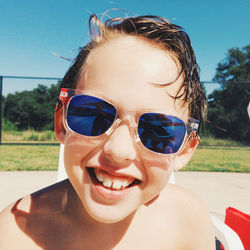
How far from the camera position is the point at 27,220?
1000mm

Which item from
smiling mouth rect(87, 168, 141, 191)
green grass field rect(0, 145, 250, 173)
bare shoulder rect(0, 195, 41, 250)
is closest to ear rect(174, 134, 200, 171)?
smiling mouth rect(87, 168, 141, 191)

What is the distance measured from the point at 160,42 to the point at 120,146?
474 mm

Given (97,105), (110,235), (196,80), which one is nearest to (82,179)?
(97,105)

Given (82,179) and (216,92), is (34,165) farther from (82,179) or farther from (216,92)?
(216,92)

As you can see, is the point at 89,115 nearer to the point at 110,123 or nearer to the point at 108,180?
the point at 110,123

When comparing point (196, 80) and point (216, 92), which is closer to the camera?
point (196, 80)

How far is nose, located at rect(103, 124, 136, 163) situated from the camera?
2.59 feet

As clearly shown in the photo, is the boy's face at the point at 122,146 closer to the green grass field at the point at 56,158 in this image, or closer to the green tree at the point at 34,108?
the green grass field at the point at 56,158

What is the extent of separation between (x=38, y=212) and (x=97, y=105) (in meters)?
0.53

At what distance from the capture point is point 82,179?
838 mm

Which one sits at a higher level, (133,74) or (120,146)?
(133,74)

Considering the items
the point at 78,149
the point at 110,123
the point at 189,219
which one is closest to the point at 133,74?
the point at 110,123

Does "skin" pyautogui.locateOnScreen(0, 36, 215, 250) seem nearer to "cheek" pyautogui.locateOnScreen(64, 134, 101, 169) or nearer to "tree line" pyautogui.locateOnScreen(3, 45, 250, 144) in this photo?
"cheek" pyautogui.locateOnScreen(64, 134, 101, 169)

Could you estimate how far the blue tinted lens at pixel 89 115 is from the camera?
33.3 inches
